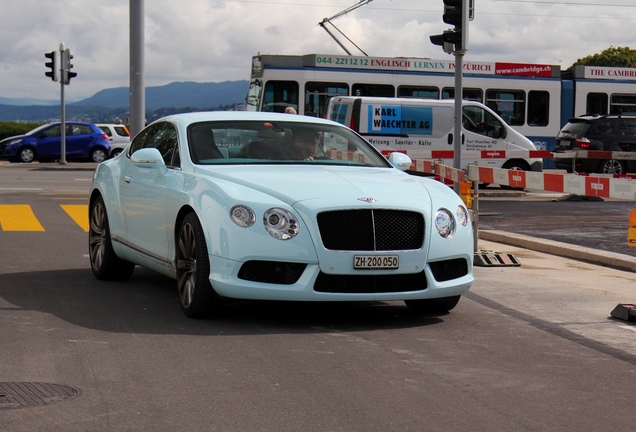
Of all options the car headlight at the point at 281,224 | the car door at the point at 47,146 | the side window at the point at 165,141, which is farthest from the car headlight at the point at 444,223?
the car door at the point at 47,146

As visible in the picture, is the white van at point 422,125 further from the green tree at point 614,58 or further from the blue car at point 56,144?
the green tree at point 614,58

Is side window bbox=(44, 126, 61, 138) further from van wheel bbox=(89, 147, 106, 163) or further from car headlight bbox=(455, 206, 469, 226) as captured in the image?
car headlight bbox=(455, 206, 469, 226)

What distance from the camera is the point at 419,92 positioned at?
34406 mm

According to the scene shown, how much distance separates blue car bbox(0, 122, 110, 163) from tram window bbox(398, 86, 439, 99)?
10802mm

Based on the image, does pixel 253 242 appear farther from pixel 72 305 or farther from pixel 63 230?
pixel 63 230

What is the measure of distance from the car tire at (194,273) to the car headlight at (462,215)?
1.73 metres

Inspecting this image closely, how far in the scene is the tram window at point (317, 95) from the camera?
33281mm

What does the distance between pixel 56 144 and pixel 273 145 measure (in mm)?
31230

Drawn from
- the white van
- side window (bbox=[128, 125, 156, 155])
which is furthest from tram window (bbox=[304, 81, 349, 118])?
side window (bbox=[128, 125, 156, 155])

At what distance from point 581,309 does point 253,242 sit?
2747 millimetres

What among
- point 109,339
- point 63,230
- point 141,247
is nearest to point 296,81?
point 63,230

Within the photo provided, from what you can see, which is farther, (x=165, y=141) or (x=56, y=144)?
(x=56, y=144)

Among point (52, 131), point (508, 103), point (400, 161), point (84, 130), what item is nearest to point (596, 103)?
point (508, 103)

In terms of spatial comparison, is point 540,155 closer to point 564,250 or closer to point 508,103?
point 508,103
